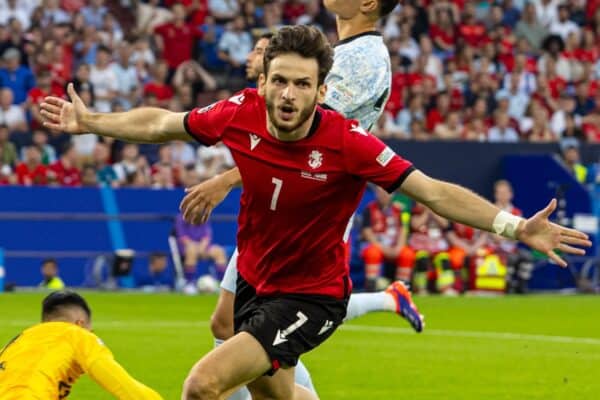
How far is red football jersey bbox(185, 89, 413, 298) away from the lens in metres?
7.18

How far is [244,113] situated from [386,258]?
588 inches

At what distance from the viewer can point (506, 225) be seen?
6.92 metres

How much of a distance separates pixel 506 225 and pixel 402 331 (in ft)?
30.3

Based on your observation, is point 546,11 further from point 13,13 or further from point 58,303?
point 58,303

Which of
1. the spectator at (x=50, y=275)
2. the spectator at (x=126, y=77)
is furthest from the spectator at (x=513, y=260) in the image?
the spectator at (x=50, y=275)

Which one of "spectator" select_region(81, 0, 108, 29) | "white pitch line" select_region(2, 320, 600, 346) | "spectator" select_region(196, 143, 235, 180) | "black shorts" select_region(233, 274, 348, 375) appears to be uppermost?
"spectator" select_region(81, 0, 108, 29)

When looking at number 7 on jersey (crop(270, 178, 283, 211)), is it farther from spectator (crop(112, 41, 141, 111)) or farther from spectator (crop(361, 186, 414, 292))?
spectator (crop(112, 41, 141, 111))

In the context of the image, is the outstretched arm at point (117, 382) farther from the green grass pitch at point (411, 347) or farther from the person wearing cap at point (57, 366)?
the green grass pitch at point (411, 347)

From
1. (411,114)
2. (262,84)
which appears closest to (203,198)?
(262,84)

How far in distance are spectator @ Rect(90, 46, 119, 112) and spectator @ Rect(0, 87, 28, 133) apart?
1.51 metres

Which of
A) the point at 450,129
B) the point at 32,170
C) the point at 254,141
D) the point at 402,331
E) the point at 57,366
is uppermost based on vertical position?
the point at 254,141

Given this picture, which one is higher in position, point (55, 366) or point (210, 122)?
point (210, 122)

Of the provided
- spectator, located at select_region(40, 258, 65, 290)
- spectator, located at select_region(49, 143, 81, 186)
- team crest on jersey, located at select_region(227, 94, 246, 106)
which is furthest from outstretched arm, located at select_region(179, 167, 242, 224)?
spectator, located at select_region(49, 143, 81, 186)

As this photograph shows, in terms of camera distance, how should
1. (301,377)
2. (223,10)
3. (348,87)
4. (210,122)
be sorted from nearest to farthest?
(210,122) < (348,87) < (301,377) < (223,10)
